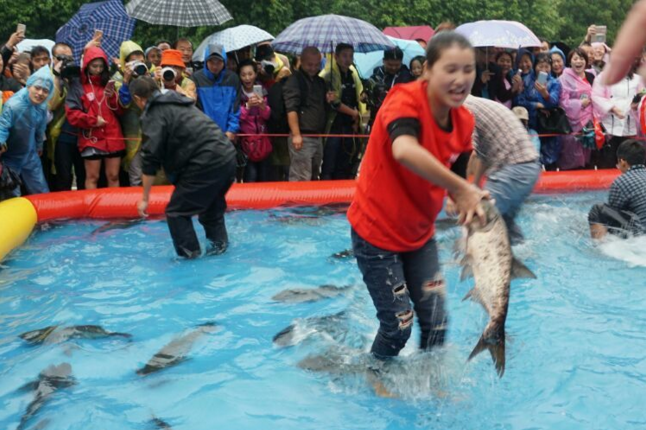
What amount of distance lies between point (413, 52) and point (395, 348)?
1078 centimetres

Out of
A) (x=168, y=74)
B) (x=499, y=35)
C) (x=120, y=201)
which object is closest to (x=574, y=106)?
(x=499, y=35)

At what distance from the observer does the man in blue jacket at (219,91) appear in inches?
380

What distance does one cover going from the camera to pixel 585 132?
38.0 feet

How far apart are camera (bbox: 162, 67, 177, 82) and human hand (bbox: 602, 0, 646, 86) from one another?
23.5ft

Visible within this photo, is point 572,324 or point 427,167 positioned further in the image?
point 572,324

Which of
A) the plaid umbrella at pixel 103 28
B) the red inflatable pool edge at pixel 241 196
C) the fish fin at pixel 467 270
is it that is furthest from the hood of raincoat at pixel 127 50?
the fish fin at pixel 467 270

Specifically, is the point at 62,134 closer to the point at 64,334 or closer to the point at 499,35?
the point at 64,334

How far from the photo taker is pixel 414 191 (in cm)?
393

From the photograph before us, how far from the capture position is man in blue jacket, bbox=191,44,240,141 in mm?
9656

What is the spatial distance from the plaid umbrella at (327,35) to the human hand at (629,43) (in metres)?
7.87

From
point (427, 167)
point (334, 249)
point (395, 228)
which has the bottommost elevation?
point (334, 249)

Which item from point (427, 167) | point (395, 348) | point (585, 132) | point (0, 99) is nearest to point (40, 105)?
point (0, 99)

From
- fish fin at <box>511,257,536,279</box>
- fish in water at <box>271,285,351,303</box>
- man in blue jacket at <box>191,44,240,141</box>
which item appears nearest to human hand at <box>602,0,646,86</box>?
fish fin at <box>511,257,536,279</box>

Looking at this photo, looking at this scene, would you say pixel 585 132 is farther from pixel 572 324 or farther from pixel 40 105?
pixel 40 105
